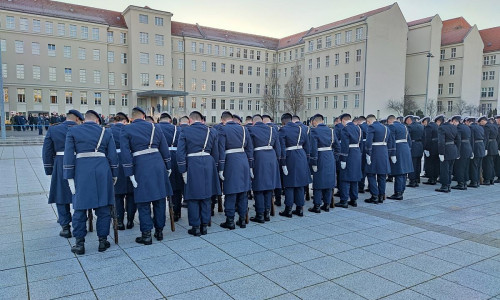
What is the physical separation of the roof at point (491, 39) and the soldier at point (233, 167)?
227 feet

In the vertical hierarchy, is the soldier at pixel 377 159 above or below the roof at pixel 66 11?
below

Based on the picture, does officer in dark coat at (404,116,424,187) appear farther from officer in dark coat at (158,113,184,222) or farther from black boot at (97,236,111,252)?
black boot at (97,236,111,252)

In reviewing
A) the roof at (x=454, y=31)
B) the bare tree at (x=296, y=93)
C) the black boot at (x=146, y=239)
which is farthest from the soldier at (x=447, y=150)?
the roof at (x=454, y=31)

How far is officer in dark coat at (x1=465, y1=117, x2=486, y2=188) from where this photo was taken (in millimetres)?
10844

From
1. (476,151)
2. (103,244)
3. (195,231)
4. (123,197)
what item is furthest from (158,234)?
(476,151)

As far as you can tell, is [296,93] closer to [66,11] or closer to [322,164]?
[66,11]

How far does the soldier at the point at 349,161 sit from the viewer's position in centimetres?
823

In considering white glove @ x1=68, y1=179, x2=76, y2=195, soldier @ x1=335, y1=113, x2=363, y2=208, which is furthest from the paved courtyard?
white glove @ x1=68, y1=179, x2=76, y2=195

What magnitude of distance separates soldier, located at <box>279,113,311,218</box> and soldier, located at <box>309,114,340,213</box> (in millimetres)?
216

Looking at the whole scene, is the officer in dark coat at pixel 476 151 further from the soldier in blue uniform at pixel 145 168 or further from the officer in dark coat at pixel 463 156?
the soldier in blue uniform at pixel 145 168

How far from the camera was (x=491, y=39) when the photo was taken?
61969 millimetres

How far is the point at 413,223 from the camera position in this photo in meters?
6.95

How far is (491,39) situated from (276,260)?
2896 inches

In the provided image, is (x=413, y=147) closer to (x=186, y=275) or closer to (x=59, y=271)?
(x=186, y=275)
